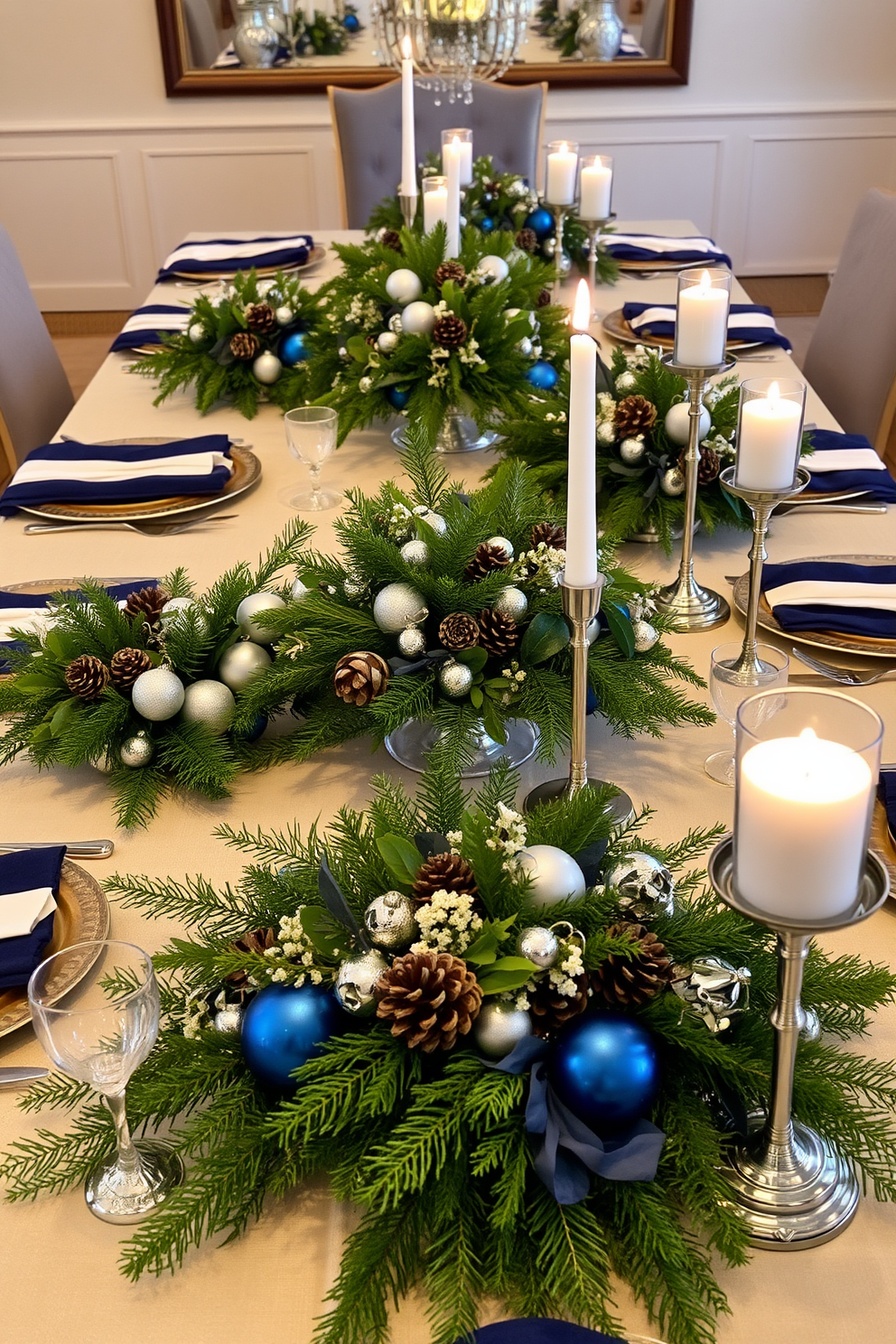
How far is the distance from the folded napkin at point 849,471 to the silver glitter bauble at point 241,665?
2.65 feet

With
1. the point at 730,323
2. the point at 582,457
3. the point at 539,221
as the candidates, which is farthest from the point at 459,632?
the point at 539,221

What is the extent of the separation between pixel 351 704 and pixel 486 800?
305 mm

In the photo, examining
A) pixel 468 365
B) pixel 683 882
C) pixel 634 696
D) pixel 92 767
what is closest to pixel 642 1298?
pixel 683 882

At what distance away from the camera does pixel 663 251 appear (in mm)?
2664

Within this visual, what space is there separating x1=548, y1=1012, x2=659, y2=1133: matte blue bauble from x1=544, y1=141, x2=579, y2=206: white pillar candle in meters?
Result: 1.96

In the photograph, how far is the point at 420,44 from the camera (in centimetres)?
379

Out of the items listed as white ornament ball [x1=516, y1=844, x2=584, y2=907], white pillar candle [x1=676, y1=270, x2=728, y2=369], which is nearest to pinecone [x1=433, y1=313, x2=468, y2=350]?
white pillar candle [x1=676, y1=270, x2=728, y2=369]

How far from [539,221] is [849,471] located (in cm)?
113

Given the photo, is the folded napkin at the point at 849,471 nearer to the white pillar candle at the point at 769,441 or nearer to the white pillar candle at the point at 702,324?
the white pillar candle at the point at 702,324

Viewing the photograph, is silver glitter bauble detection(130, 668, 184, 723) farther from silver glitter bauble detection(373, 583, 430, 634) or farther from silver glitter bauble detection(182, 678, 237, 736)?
silver glitter bauble detection(373, 583, 430, 634)

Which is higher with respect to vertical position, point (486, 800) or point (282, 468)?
point (486, 800)

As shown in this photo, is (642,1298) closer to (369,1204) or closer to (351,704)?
(369,1204)

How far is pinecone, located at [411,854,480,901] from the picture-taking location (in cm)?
80

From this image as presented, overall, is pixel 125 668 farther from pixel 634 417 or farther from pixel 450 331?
pixel 450 331
